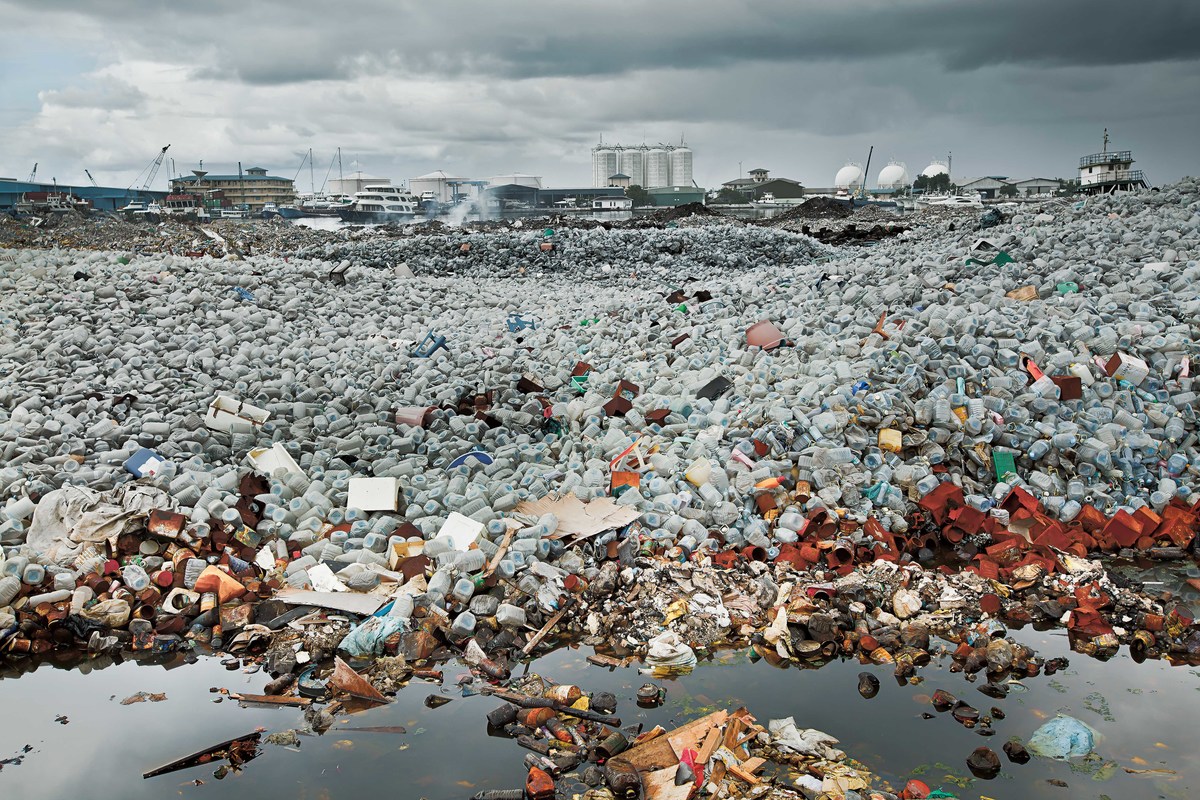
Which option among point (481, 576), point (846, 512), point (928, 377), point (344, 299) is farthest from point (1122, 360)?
point (344, 299)

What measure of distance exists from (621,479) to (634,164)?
7430cm

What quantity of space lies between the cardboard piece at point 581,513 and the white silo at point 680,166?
240ft

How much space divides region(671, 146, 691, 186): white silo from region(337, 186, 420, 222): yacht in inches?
1388

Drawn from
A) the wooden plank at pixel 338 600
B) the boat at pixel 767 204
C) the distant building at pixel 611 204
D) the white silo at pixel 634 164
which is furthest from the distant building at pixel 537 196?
the wooden plank at pixel 338 600

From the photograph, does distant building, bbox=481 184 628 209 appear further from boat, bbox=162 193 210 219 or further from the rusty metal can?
the rusty metal can

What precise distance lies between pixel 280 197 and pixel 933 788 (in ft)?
167

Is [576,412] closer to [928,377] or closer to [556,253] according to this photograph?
[928,377]

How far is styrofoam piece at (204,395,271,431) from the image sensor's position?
6.46 meters

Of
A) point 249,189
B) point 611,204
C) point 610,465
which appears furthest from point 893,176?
point 610,465

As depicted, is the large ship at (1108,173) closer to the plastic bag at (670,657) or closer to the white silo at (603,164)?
the plastic bag at (670,657)

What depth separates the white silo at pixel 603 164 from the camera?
76.4 meters

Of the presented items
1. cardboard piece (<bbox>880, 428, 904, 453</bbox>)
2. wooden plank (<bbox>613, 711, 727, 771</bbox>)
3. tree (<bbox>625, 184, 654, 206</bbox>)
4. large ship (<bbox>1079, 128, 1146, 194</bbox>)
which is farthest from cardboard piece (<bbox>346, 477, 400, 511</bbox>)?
tree (<bbox>625, 184, 654, 206</bbox>)

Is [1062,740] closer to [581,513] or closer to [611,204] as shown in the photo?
[581,513]

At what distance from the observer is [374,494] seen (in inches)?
218
